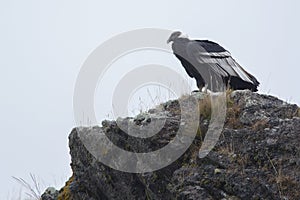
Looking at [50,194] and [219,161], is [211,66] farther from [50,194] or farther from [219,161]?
[50,194]

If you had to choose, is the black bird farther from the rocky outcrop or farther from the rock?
the rock

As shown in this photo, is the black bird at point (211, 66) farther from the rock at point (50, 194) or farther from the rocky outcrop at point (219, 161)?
the rock at point (50, 194)

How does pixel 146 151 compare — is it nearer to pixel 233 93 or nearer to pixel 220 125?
pixel 220 125

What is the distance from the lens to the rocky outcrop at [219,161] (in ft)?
17.1

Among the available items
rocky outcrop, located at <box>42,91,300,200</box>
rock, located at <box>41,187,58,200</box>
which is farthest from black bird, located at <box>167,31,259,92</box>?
rock, located at <box>41,187,58,200</box>

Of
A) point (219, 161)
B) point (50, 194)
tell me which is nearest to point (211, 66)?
point (219, 161)

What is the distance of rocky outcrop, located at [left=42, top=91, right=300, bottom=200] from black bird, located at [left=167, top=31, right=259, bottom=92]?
5.96 feet

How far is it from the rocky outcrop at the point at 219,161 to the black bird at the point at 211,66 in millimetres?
1816

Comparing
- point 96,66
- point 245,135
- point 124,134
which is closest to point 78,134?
point 124,134

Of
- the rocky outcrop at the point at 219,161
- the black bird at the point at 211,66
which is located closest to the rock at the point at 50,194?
the rocky outcrop at the point at 219,161

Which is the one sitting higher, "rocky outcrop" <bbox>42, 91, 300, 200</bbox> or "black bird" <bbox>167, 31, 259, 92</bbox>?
"black bird" <bbox>167, 31, 259, 92</bbox>

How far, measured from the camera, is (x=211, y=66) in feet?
27.9

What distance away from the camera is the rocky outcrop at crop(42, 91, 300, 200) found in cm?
522

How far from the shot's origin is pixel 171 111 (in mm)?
6465
